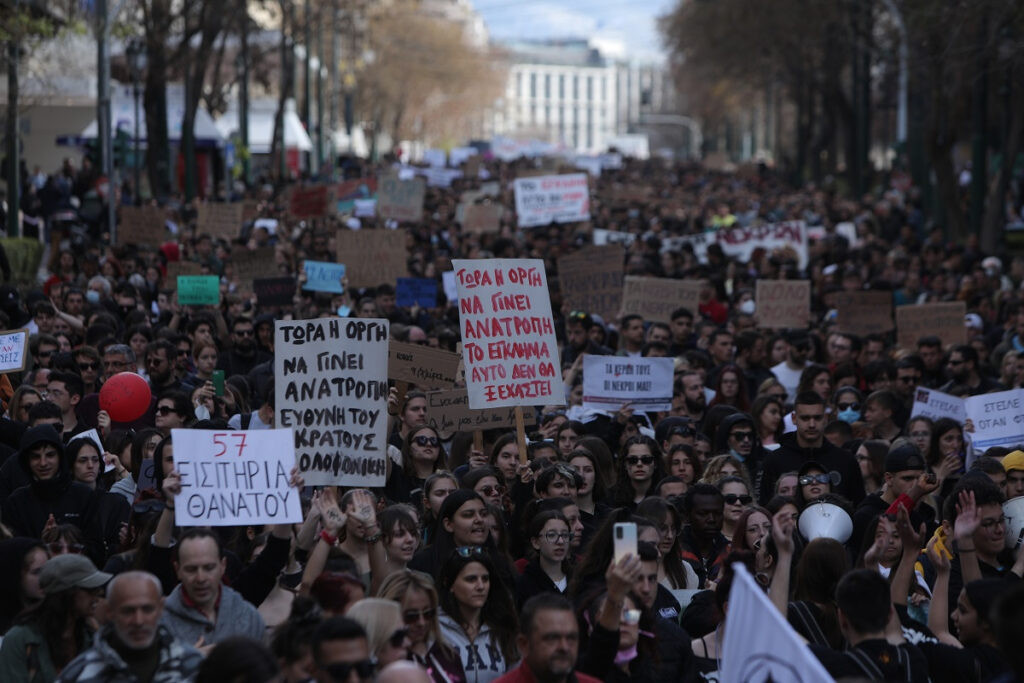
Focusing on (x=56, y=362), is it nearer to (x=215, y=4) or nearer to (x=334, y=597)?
(x=334, y=597)

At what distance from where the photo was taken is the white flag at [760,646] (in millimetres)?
4297

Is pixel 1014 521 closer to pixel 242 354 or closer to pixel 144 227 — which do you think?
pixel 242 354

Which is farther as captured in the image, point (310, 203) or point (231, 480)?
point (310, 203)

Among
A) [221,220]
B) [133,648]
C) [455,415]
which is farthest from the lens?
[221,220]

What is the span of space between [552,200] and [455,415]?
15.6 meters

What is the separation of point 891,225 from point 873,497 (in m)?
24.3

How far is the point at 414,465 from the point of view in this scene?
9266mm

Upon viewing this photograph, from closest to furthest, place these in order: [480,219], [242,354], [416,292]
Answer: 1. [242,354]
2. [416,292]
3. [480,219]

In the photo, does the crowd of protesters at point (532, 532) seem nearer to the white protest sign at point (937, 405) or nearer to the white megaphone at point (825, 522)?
the white megaphone at point (825, 522)

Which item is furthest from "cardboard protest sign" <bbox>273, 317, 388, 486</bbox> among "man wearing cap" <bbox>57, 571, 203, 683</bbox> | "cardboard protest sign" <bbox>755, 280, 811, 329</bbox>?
"cardboard protest sign" <bbox>755, 280, 811, 329</bbox>

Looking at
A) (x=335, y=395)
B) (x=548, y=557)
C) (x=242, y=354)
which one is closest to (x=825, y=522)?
(x=548, y=557)

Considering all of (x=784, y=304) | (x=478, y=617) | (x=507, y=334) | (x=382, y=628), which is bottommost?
(x=478, y=617)

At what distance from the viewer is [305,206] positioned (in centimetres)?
2530

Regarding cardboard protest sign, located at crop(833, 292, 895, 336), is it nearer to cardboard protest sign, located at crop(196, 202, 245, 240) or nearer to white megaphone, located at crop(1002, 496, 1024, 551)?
white megaphone, located at crop(1002, 496, 1024, 551)
